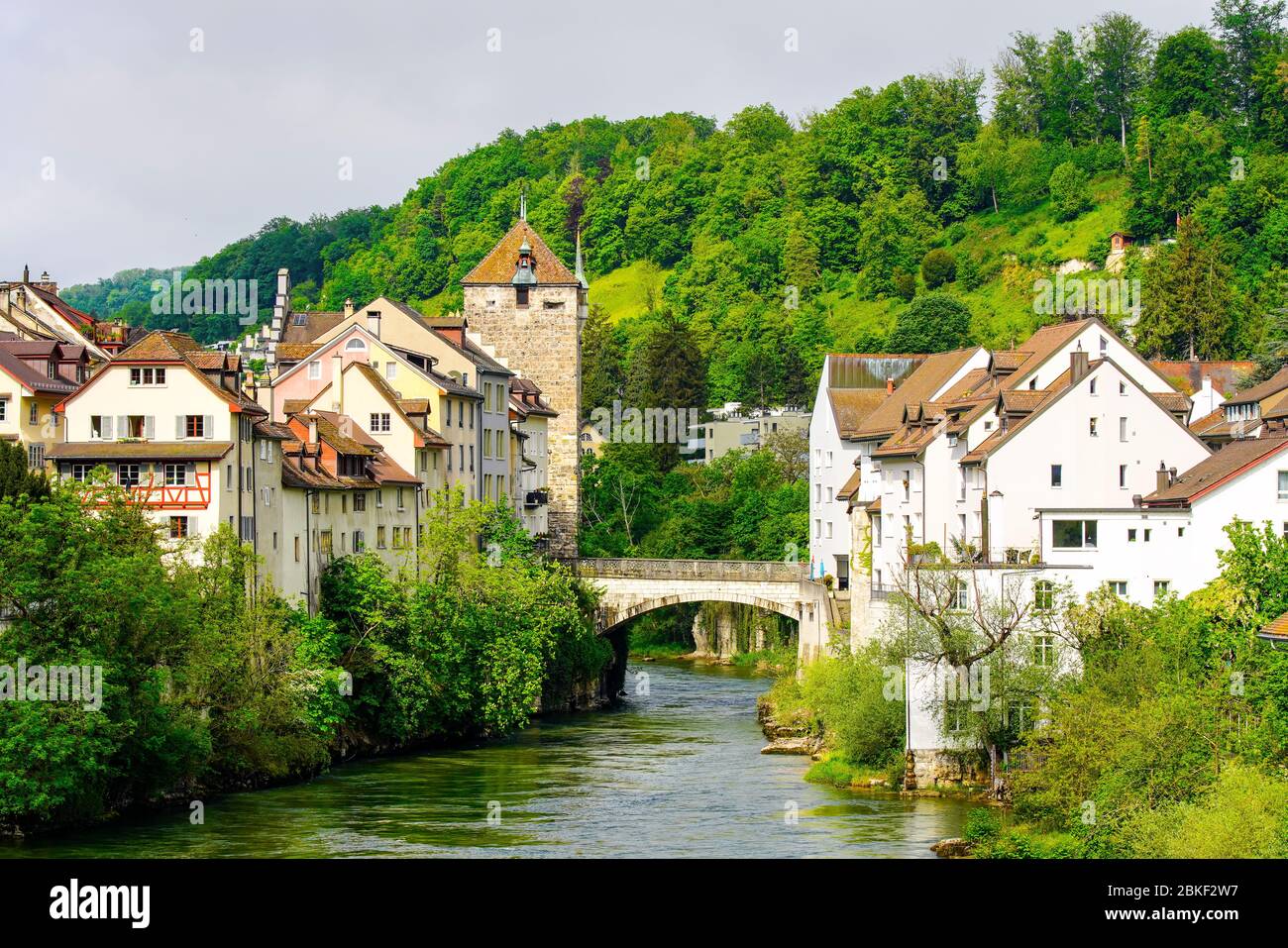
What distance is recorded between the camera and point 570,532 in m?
93.2

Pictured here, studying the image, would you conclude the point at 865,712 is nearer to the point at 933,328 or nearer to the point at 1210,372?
the point at 1210,372

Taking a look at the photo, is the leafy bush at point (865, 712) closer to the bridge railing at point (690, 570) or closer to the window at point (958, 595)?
the window at point (958, 595)

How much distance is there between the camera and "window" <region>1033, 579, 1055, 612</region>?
51688mm

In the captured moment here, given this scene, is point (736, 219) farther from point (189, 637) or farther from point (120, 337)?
point (189, 637)

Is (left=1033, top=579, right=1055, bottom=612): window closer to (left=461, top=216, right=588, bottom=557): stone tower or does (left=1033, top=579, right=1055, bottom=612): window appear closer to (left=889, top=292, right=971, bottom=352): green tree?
(left=461, top=216, right=588, bottom=557): stone tower

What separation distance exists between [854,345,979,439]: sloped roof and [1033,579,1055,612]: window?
18.6 meters

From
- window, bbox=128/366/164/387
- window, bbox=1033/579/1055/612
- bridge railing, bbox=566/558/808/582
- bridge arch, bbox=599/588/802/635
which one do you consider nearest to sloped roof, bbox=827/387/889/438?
bridge railing, bbox=566/558/808/582

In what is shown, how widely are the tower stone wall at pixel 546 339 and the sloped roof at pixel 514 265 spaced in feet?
0.68

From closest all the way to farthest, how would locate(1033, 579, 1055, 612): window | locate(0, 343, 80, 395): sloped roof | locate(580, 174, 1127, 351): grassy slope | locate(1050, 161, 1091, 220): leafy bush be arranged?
locate(1033, 579, 1055, 612): window, locate(0, 343, 80, 395): sloped roof, locate(580, 174, 1127, 351): grassy slope, locate(1050, 161, 1091, 220): leafy bush

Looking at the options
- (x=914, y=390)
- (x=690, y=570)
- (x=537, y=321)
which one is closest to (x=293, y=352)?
(x=690, y=570)

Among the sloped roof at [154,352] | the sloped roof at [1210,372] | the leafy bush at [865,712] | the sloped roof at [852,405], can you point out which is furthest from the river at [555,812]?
the sloped roof at [1210,372]

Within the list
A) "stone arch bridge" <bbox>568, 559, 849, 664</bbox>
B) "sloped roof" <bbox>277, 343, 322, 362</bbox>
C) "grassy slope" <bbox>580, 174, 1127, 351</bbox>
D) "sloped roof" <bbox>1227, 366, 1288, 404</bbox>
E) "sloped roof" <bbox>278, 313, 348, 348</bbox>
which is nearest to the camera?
"sloped roof" <bbox>1227, 366, 1288, 404</bbox>

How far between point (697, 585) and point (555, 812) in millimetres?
30124
